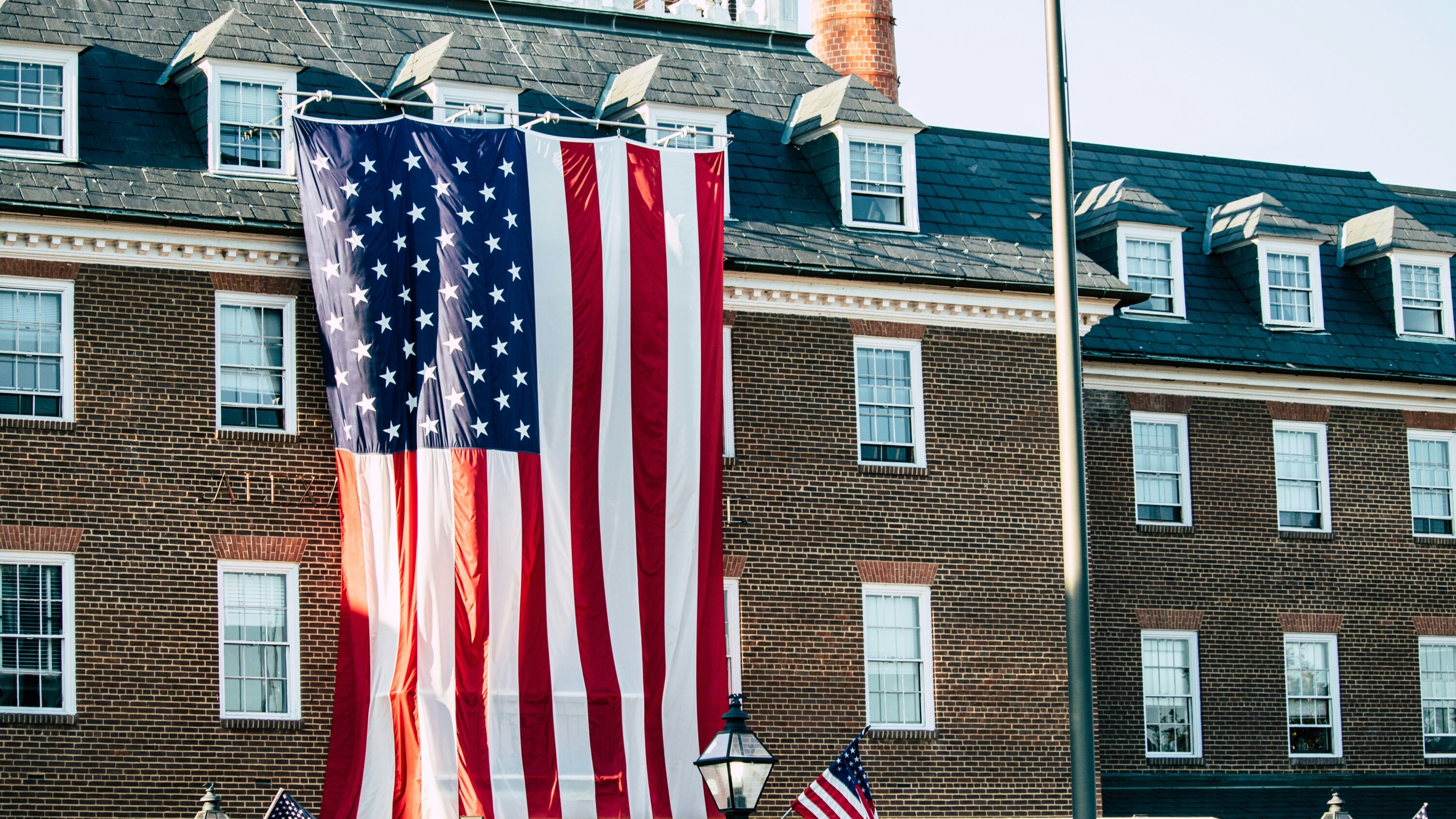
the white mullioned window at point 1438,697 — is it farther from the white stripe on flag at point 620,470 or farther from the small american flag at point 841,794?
the white stripe on flag at point 620,470

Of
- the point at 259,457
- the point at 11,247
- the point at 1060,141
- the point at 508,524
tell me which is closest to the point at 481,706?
the point at 508,524

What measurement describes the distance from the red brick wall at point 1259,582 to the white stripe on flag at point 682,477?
788 centimetres

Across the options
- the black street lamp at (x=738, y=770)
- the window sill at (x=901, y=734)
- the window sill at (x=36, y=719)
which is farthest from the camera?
the window sill at (x=901, y=734)

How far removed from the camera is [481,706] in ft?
87.2

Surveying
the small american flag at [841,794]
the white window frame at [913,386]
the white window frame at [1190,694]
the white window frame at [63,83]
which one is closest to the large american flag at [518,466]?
the small american flag at [841,794]

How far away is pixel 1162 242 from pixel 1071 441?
19.5 metres

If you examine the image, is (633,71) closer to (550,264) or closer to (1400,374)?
(550,264)

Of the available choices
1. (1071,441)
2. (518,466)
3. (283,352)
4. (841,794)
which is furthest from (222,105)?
(1071,441)

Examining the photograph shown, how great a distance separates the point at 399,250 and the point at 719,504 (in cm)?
545

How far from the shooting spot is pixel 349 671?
1048 inches

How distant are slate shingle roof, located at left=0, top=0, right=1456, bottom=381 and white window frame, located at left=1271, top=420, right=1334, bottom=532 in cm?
97

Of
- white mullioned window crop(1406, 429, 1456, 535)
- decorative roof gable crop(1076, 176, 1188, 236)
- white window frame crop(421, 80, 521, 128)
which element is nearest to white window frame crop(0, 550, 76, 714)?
white window frame crop(421, 80, 521, 128)

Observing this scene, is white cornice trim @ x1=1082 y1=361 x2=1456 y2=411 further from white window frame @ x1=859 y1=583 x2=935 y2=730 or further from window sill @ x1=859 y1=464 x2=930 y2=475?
white window frame @ x1=859 y1=583 x2=935 y2=730

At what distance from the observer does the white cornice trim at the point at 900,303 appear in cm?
2988
